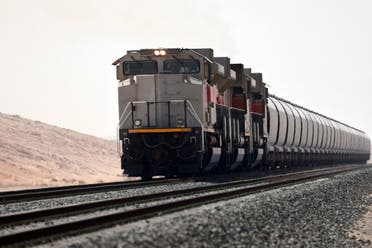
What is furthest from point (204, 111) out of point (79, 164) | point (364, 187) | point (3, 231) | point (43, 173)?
point (79, 164)

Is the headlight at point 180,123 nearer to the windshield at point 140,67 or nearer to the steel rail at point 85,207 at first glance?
the windshield at point 140,67

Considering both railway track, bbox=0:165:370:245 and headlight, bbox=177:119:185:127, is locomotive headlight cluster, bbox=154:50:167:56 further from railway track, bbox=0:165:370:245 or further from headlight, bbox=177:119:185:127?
railway track, bbox=0:165:370:245

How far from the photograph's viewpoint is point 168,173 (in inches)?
743

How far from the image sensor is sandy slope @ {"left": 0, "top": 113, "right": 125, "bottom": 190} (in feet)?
114

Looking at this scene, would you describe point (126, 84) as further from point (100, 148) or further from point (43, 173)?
point (100, 148)

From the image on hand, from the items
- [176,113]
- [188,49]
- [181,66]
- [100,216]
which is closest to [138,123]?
[176,113]

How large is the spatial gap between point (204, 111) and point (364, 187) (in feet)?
18.2

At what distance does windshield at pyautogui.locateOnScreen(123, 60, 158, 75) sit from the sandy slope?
9.43m

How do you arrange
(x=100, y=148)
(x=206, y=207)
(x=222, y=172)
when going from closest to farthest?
(x=206, y=207), (x=222, y=172), (x=100, y=148)

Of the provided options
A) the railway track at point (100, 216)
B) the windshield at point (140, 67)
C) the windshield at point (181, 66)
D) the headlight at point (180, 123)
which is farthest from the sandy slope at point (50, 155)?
the railway track at point (100, 216)

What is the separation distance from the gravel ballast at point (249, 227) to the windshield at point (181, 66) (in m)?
6.49

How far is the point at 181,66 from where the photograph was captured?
19250 millimetres

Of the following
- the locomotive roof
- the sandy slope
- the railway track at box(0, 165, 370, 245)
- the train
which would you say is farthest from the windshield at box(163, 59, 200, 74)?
the sandy slope

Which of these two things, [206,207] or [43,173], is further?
[43,173]
